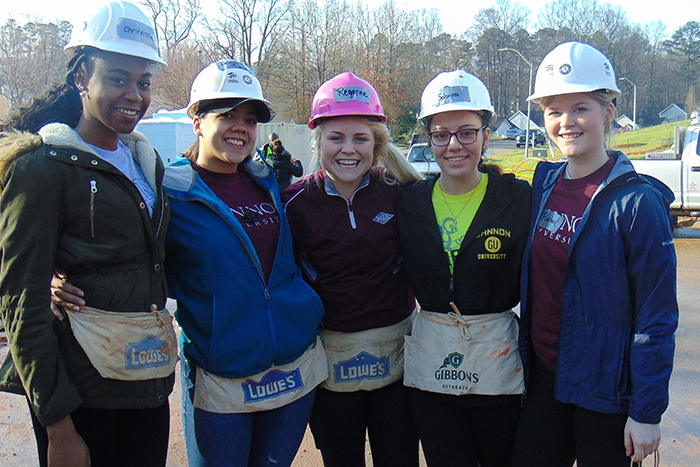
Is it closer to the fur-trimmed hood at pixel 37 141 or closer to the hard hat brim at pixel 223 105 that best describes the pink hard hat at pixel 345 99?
the hard hat brim at pixel 223 105

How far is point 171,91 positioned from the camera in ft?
101

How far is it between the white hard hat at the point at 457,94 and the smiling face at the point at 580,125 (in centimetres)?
41

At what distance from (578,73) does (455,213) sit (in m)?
0.83

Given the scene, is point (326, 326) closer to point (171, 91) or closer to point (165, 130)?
point (165, 130)

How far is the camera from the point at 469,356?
2457 millimetres

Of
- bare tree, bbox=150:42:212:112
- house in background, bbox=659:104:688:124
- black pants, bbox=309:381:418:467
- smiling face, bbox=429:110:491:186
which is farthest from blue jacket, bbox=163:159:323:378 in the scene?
house in background, bbox=659:104:688:124

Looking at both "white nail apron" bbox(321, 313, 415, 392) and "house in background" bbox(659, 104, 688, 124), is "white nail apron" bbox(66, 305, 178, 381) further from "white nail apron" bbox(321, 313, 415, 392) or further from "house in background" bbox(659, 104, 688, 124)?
"house in background" bbox(659, 104, 688, 124)

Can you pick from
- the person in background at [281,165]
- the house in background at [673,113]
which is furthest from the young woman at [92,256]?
the house in background at [673,113]

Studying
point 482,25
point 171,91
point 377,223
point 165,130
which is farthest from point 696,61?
point 377,223

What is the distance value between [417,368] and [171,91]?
31.7m

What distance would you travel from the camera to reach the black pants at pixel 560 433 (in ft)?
6.97

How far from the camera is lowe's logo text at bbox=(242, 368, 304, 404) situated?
7.65 ft

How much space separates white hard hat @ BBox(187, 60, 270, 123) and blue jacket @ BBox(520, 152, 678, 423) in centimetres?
160

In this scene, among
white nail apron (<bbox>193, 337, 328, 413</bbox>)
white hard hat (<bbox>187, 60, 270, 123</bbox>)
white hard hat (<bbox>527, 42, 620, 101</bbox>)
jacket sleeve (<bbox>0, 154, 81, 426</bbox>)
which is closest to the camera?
jacket sleeve (<bbox>0, 154, 81, 426</bbox>)
